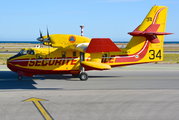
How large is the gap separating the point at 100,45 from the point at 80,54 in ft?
12.9

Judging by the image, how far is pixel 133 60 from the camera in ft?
69.6

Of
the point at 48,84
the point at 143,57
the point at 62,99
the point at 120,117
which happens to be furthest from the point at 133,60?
the point at 120,117

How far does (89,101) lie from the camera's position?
12.8 meters

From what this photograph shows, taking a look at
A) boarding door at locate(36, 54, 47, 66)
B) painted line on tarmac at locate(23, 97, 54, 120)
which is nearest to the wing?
boarding door at locate(36, 54, 47, 66)

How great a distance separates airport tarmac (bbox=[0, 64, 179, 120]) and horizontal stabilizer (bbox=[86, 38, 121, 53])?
9.03ft

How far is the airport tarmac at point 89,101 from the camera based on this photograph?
10336 mm

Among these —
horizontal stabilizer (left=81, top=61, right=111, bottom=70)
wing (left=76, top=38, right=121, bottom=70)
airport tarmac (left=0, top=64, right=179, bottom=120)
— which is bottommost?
airport tarmac (left=0, top=64, right=179, bottom=120)

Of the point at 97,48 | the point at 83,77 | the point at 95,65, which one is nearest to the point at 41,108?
the point at 97,48

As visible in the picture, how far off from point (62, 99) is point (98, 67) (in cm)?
580

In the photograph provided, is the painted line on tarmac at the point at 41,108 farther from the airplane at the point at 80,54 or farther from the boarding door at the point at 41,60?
the boarding door at the point at 41,60

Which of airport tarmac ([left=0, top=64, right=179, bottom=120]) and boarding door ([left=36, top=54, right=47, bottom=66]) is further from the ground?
boarding door ([left=36, top=54, right=47, bottom=66])

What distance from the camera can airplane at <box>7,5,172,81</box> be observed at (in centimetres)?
1930

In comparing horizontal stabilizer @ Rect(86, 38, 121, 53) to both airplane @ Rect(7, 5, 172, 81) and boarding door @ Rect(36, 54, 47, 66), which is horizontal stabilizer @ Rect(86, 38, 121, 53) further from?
boarding door @ Rect(36, 54, 47, 66)

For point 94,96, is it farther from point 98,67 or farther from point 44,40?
point 44,40
